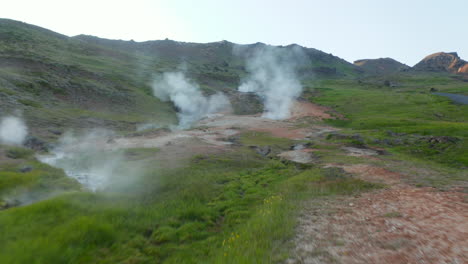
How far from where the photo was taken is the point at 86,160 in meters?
22.4

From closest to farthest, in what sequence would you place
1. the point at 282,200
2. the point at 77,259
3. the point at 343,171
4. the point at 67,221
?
1. the point at 77,259
2. the point at 67,221
3. the point at 282,200
4. the point at 343,171

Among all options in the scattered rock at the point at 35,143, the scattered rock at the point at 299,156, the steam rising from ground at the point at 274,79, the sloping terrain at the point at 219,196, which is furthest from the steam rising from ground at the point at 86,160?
the steam rising from ground at the point at 274,79

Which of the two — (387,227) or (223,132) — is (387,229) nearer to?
(387,227)

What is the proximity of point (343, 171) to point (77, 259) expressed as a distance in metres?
16.5

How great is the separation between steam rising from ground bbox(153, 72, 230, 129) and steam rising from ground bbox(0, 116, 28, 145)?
3083cm

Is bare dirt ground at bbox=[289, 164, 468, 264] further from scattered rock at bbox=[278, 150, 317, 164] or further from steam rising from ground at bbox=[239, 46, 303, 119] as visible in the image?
steam rising from ground at bbox=[239, 46, 303, 119]

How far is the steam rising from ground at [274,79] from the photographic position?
3132 inches

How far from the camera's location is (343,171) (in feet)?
62.7

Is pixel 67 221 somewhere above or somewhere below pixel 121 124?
above

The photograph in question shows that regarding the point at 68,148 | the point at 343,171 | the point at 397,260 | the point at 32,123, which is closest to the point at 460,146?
the point at 343,171

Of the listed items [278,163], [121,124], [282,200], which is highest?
[282,200]

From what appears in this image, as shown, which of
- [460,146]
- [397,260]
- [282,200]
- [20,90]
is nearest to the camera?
[397,260]

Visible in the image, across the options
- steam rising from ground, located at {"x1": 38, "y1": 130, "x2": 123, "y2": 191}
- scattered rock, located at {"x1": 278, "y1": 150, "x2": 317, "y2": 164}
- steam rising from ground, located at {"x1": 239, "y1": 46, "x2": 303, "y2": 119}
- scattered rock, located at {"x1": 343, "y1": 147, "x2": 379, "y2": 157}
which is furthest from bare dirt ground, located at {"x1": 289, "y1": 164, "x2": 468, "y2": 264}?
steam rising from ground, located at {"x1": 239, "y1": 46, "x2": 303, "y2": 119}

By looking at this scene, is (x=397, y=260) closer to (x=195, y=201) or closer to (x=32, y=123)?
(x=195, y=201)
